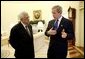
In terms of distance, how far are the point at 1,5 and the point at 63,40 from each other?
980cm

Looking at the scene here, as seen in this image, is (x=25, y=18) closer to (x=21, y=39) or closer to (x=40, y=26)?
(x=21, y=39)

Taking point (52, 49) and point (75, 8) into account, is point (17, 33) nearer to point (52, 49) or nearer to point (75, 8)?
point (52, 49)

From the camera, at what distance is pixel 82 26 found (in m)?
8.91

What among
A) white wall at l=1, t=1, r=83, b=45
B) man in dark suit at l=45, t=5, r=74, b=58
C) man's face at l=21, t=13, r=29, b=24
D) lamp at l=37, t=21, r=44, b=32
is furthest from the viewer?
white wall at l=1, t=1, r=83, b=45

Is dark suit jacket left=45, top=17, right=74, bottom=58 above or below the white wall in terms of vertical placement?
below

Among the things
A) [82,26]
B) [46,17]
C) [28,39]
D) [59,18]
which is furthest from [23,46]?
[46,17]

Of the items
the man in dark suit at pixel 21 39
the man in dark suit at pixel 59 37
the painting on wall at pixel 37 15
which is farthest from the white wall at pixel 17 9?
the man in dark suit at pixel 59 37

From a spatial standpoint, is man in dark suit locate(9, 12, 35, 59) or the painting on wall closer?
man in dark suit locate(9, 12, 35, 59)

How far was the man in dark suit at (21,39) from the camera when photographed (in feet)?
10.2

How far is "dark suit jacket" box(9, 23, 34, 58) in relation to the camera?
3.10 meters

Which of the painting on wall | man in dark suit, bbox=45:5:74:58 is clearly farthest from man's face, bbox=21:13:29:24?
the painting on wall

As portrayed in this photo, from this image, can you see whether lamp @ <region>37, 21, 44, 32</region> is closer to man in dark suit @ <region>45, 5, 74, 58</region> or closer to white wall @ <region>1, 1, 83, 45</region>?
white wall @ <region>1, 1, 83, 45</region>

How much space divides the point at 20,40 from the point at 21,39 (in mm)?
23

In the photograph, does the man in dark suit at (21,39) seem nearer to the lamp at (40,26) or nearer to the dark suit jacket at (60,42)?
the dark suit jacket at (60,42)
